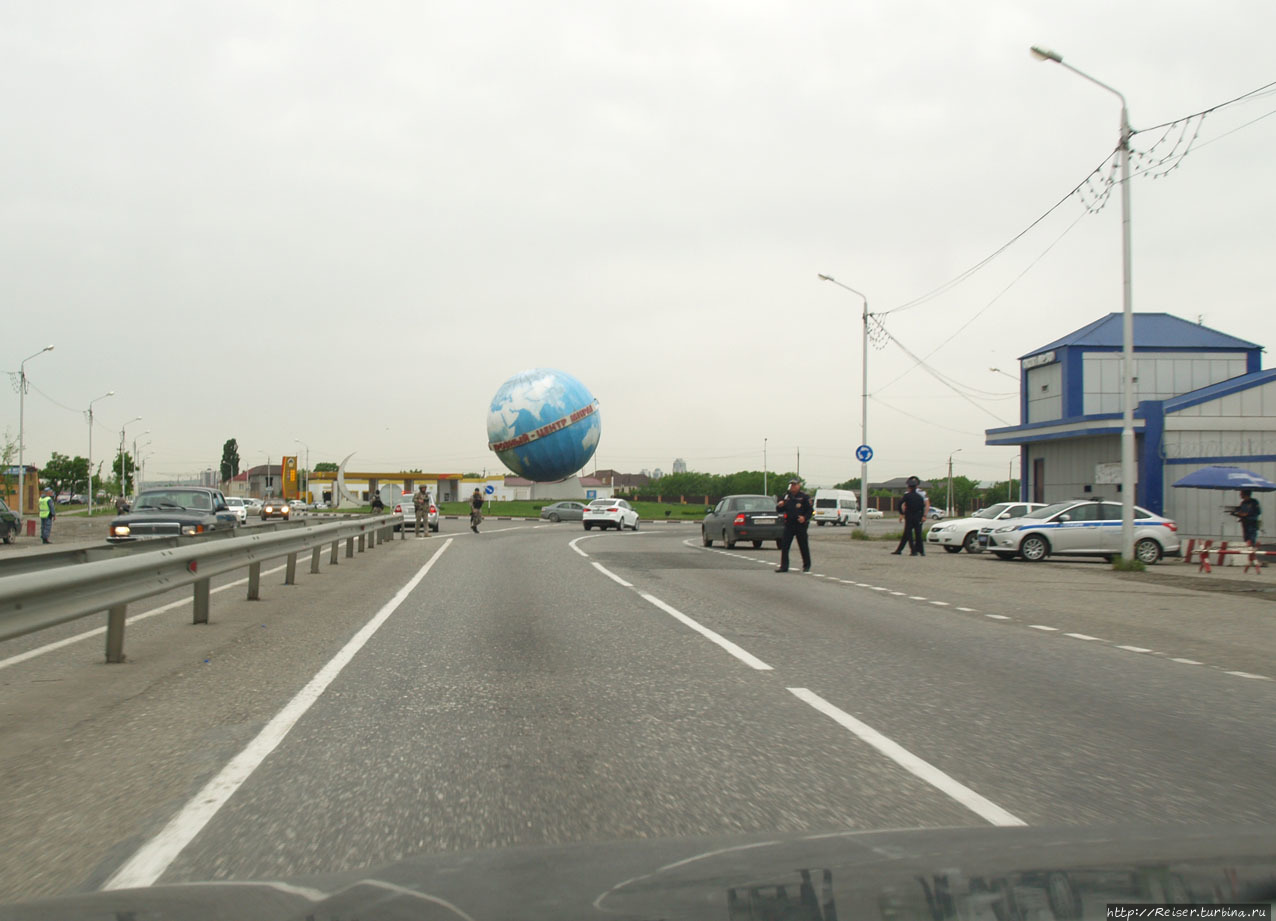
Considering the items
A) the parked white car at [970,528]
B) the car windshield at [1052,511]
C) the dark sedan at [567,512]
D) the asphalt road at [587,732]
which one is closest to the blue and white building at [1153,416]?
the parked white car at [970,528]

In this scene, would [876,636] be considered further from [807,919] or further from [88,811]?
[807,919]

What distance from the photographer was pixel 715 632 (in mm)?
10562

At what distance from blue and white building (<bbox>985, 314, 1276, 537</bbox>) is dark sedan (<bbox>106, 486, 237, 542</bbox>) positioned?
27560 millimetres

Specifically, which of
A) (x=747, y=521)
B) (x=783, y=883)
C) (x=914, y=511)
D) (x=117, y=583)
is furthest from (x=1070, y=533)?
(x=783, y=883)

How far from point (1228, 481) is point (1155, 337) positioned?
57.4 ft

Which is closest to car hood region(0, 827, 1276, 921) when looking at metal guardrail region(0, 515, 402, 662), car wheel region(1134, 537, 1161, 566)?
metal guardrail region(0, 515, 402, 662)

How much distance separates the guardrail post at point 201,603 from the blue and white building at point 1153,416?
97.5 ft

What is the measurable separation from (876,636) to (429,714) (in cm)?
548

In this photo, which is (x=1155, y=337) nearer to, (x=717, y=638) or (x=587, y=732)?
(x=717, y=638)

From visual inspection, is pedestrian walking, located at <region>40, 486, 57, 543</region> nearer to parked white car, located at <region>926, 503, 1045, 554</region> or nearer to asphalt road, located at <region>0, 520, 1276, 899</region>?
asphalt road, located at <region>0, 520, 1276, 899</region>

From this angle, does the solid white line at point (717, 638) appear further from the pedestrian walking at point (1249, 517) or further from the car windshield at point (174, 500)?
the pedestrian walking at point (1249, 517)

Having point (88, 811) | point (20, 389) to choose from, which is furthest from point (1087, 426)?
point (20, 389)

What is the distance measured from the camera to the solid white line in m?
8.54

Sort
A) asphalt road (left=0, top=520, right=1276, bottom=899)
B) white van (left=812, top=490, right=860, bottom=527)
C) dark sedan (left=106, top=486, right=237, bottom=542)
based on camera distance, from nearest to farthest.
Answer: asphalt road (left=0, top=520, right=1276, bottom=899), dark sedan (left=106, top=486, right=237, bottom=542), white van (left=812, top=490, right=860, bottom=527)
